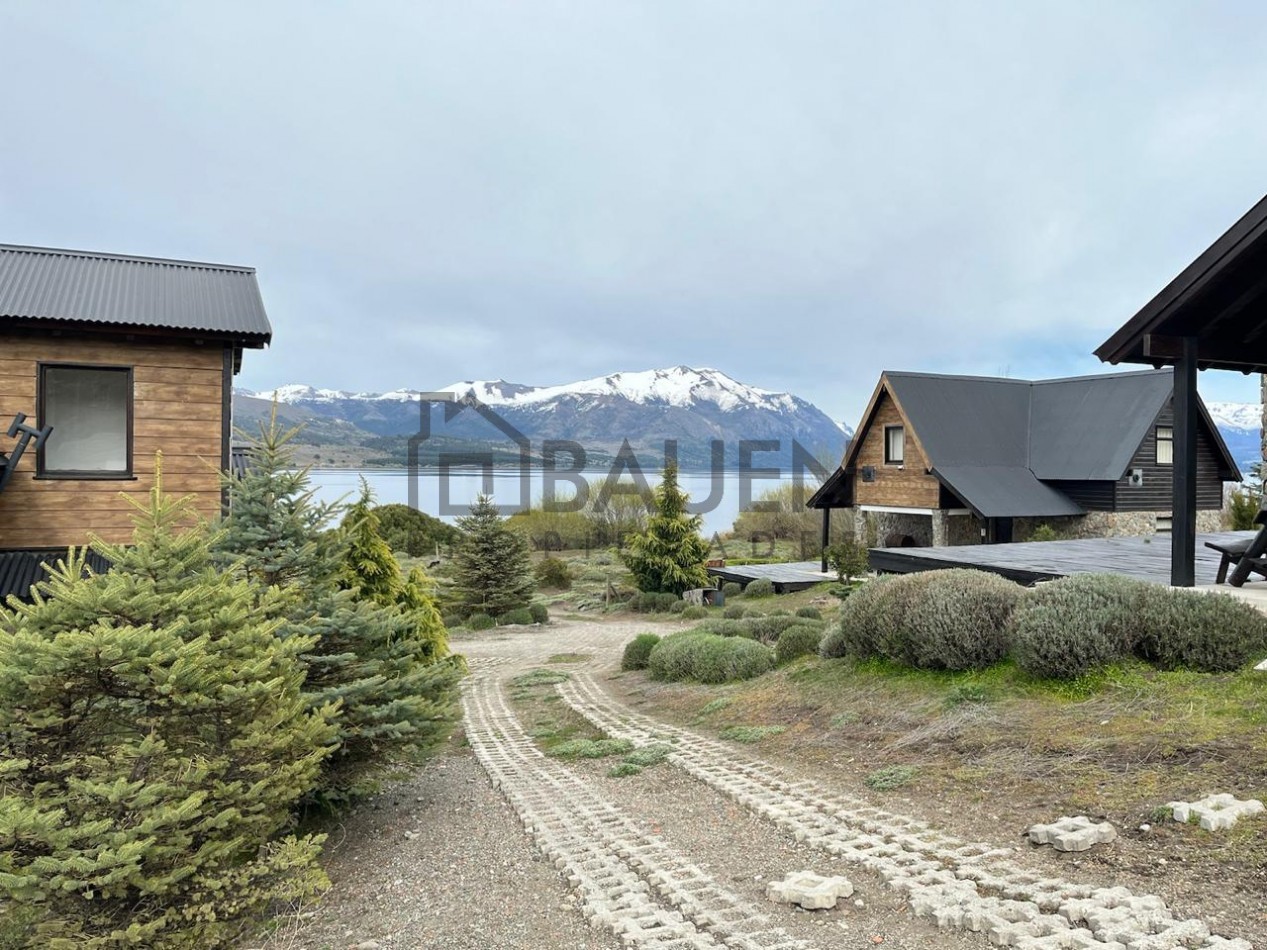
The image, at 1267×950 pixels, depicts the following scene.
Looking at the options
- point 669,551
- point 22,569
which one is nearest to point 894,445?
point 669,551

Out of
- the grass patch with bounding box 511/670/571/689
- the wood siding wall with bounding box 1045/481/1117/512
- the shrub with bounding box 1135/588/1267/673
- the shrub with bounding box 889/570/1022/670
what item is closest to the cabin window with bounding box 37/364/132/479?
the grass patch with bounding box 511/670/571/689

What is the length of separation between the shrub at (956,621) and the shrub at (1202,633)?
1304 mm

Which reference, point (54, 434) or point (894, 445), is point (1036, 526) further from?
point (54, 434)

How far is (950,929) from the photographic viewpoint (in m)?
3.70

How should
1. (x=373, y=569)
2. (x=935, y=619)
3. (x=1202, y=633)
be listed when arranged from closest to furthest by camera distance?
(x=1202, y=633), (x=935, y=619), (x=373, y=569)

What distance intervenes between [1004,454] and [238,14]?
23492 millimetres

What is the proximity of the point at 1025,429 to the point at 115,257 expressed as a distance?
2545 centimetres

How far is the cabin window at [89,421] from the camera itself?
371 inches

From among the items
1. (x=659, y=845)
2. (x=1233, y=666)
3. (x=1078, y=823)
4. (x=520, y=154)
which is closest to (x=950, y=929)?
(x=1078, y=823)

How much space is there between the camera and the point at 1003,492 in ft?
73.3

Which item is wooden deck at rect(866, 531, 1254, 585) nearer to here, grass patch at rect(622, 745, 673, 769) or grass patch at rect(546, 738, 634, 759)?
grass patch at rect(622, 745, 673, 769)

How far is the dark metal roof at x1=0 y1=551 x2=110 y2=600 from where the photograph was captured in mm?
8586

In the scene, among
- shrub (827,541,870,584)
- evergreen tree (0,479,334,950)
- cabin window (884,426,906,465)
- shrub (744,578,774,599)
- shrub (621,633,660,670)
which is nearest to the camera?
evergreen tree (0,479,334,950)

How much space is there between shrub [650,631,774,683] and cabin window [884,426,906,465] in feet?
45.6
